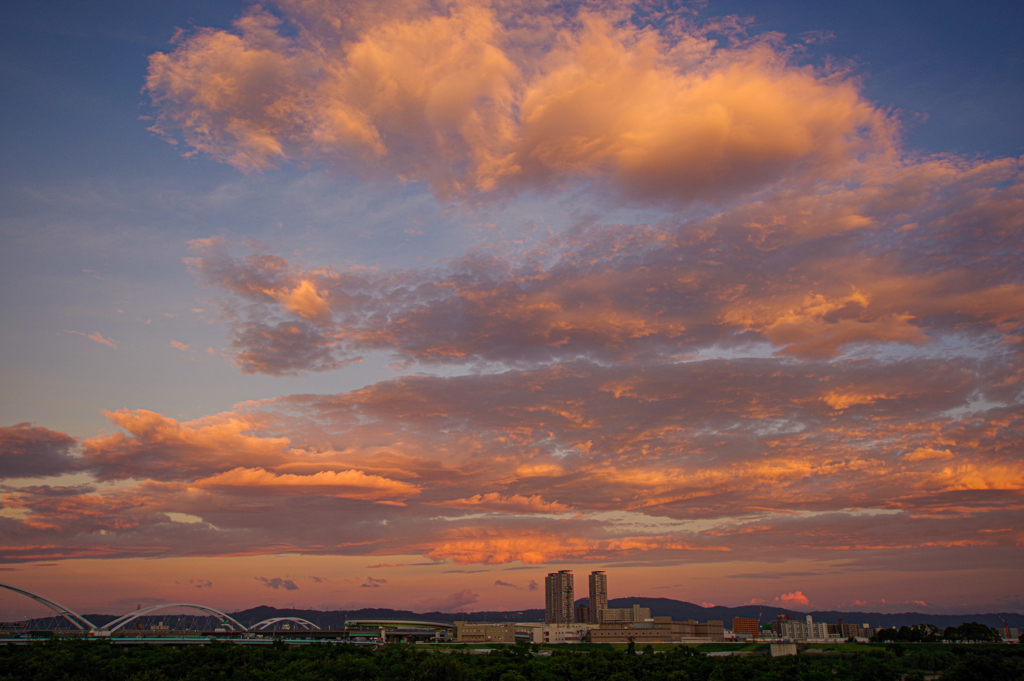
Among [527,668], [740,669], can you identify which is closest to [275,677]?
[527,668]

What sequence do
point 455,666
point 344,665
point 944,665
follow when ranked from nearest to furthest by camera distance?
point 455,666, point 344,665, point 944,665

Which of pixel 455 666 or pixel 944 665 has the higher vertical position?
pixel 455 666

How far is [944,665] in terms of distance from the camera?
145 m

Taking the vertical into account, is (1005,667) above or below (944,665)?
above

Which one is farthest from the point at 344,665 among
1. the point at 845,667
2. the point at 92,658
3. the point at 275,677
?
the point at 845,667

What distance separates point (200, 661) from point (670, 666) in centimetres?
8294

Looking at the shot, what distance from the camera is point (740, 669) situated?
373 ft

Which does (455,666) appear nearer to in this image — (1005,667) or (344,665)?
(344,665)

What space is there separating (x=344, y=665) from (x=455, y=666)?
30637 mm

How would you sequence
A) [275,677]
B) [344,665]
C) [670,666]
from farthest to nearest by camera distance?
[670,666] < [344,665] < [275,677]

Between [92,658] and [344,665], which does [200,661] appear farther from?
[344,665]

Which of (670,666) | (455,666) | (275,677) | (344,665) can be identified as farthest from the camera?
(670,666)

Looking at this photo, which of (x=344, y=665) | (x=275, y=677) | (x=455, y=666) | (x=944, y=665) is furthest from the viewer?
(x=944, y=665)

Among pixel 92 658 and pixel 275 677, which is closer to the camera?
pixel 275 677
